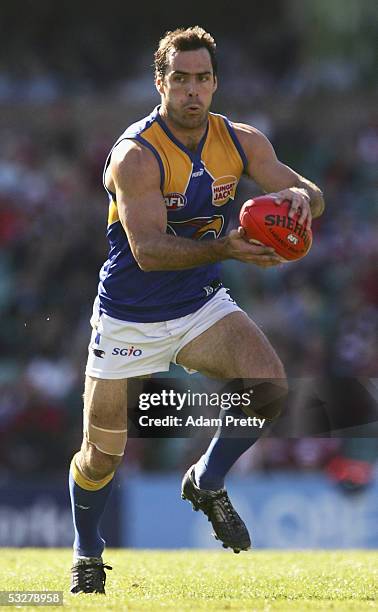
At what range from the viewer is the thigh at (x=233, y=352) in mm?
6285

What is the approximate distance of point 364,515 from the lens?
37.0 ft

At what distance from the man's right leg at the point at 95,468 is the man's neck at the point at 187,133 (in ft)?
4.12

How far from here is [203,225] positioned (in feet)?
21.2

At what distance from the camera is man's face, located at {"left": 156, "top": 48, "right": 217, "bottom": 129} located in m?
6.21

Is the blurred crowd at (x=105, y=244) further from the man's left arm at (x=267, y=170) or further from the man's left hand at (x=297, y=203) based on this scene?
the man's left hand at (x=297, y=203)

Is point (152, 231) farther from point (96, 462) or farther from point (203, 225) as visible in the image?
point (96, 462)

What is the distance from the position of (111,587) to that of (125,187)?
2162mm

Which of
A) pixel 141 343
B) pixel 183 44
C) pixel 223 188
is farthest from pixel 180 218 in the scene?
pixel 183 44

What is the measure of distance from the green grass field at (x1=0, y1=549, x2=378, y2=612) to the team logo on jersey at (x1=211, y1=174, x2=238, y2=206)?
78.5 inches

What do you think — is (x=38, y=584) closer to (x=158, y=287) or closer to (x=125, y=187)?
(x=158, y=287)

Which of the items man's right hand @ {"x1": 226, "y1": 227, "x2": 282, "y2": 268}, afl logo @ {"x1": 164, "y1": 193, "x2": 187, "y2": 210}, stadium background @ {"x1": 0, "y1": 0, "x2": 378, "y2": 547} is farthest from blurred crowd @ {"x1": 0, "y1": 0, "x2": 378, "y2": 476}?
man's right hand @ {"x1": 226, "y1": 227, "x2": 282, "y2": 268}

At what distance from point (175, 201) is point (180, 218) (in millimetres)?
115

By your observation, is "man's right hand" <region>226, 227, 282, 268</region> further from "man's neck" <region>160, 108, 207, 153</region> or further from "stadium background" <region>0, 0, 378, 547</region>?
"stadium background" <region>0, 0, 378, 547</region>

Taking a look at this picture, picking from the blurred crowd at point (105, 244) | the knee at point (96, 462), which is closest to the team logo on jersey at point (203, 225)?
the knee at point (96, 462)
